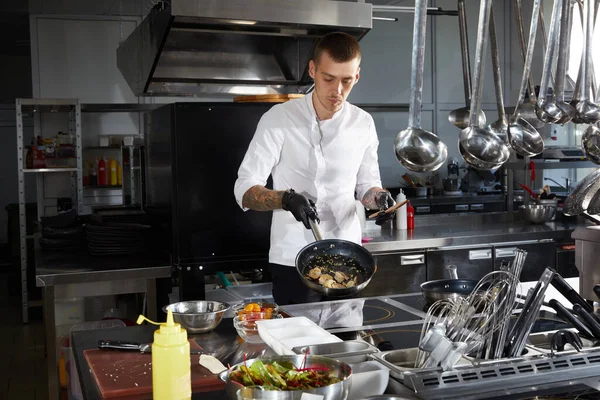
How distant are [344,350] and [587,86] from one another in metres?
1.04

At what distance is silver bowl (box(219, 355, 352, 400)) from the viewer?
4.25 ft

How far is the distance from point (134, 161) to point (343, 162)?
282 cm

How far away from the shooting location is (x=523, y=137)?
1.96 m

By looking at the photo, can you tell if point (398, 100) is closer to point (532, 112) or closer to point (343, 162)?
point (343, 162)

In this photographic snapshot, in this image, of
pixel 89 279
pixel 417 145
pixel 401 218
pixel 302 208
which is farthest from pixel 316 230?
pixel 401 218

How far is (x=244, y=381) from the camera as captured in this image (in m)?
1.39

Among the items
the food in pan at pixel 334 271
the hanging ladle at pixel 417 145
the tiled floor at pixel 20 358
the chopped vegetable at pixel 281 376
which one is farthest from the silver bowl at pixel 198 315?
the tiled floor at pixel 20 358

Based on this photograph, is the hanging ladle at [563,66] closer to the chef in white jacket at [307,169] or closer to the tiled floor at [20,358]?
the chef in white jacket at [307,169]

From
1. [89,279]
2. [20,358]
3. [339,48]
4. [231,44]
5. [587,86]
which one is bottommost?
[20,358]

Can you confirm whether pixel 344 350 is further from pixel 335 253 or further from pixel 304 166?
pixel 304 166

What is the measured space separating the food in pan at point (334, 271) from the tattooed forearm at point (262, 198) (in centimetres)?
34

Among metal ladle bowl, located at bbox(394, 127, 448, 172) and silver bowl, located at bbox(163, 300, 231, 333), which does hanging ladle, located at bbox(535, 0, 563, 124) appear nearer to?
metal ladle bowl, located at bbox(394, 127, 448, 172)

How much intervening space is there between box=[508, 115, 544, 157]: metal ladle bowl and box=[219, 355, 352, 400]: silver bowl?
34.8 inches

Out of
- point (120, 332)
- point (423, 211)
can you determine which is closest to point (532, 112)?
point (120, 332)
